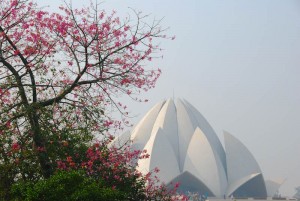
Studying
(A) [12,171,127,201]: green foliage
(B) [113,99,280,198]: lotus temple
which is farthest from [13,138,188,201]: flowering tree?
(B) [113,99,280,198]: lotus temple

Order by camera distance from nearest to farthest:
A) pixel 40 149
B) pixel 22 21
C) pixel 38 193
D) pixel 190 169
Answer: pixel 38 193 < pixel 40 149 < pixel 22 21 < pixel 190 169

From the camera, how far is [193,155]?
38688 millimetres

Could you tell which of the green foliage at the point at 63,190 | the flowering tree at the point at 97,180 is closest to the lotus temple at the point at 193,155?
the flowering tree at the point at 97,180

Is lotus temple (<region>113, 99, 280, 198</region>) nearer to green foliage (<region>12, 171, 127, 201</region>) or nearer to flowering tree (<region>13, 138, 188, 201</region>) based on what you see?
flowering tree (<region>13, 138, 188, 201</region>)

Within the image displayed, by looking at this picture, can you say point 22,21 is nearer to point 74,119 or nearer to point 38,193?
point 74,119

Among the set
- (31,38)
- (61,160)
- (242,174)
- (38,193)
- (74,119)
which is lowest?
(38,193)

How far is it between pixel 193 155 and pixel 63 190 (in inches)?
1281

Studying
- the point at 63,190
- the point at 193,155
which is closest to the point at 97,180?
the point at 63,190

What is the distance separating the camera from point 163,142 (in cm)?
3838

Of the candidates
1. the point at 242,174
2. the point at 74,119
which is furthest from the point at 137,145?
the point at 74,119

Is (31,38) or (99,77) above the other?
(31,38)

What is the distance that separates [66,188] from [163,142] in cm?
3185

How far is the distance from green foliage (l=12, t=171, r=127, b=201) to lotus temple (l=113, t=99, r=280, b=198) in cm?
2866

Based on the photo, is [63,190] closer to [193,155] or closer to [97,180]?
[97,180]
